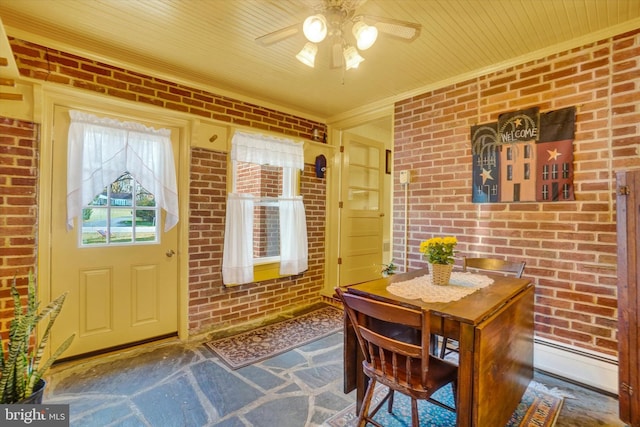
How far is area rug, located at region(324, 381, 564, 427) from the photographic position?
171cm

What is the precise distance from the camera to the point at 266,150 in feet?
10.6

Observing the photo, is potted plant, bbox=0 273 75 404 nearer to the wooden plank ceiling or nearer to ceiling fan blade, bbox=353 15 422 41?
the wooden plank ceiling

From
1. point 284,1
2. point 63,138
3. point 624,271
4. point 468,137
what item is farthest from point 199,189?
point 624,271

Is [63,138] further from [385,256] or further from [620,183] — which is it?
[385,256]

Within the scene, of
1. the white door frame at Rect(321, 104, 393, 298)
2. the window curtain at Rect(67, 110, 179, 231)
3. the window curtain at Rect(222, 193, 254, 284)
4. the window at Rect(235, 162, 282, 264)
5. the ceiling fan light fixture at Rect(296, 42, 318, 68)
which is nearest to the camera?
the ceiling fan light fixture at Rect(296, 42, 318, 68)

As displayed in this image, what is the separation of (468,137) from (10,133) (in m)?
3.52

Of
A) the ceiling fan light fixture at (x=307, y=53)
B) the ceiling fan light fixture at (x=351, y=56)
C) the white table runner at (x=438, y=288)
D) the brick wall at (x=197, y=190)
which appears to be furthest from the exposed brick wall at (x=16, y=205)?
the white table runner at (x=438, y=288)

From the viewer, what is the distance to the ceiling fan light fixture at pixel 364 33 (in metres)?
1.50

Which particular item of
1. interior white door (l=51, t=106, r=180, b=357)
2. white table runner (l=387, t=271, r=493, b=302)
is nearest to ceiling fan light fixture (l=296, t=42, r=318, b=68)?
white table runner (l=387, t=271, r=493, b=302)

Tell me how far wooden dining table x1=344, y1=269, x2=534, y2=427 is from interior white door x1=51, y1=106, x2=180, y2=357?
1889 millimetres

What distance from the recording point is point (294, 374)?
2.22m

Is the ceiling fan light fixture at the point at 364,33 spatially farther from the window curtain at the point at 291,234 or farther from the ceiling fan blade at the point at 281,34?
the window curtain at the point at 291,234

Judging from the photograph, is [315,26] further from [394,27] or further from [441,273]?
[441,273]

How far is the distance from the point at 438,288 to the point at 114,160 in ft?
8.49
